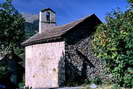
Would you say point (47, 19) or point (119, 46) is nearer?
point (119, 46)

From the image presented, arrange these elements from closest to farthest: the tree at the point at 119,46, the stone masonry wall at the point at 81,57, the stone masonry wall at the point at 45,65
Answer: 1. the tree at the point at 119,46
2. the stone masonry wall at the point at 81,57
3. the stone masonry wall at the point at 45,65

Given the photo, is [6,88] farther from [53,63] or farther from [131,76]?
[53,63]

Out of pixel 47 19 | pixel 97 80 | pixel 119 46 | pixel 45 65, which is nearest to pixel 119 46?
pixel 119 46

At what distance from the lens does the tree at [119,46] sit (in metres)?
16.1

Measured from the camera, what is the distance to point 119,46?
55.2 ft

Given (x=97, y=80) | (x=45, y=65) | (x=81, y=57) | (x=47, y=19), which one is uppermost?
(x=47, y=19)

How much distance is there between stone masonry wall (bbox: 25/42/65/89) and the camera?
23.7m

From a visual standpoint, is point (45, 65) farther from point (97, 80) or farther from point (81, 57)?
point (97, 80)

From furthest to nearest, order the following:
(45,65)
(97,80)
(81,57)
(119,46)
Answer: (45,65) → (81,57) → (97,80) → (119,46)

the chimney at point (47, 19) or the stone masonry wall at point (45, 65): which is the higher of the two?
the chimney at point (47, 19)

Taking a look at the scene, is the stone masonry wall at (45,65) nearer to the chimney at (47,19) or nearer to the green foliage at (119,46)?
the chimney at (47,19)

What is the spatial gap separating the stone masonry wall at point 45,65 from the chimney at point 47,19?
407 cm

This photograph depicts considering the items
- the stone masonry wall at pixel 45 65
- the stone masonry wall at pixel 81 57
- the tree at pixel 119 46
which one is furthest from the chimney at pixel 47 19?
the tree at pixel 119 46

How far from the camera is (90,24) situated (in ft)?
82.4
